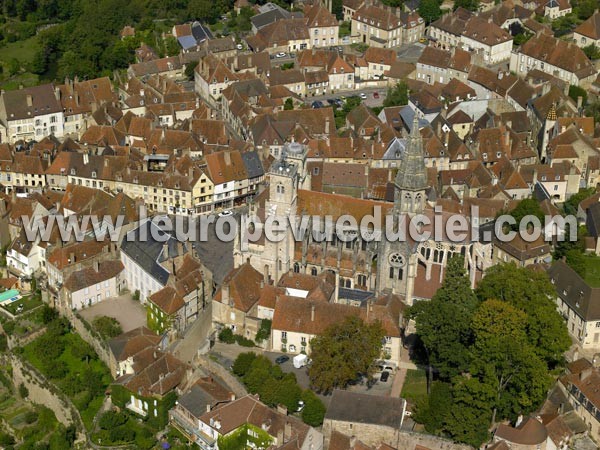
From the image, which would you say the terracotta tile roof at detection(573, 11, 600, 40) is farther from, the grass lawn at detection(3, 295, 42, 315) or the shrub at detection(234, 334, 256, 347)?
the grass lawn at detection(3, 295, 42, 315)

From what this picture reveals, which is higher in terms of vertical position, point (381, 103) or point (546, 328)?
point (381, 103)

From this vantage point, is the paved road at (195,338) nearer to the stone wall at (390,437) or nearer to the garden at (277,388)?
the garden at (277,388)

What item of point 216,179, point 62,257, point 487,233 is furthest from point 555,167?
point 62,257

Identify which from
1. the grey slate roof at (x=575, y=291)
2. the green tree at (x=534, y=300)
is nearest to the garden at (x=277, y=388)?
the green tree at (x=534, y=300)

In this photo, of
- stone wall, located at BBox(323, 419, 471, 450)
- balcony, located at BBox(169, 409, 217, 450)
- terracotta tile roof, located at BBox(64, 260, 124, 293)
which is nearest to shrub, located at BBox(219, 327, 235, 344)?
balcony, located at BBox(169, 409, 217, 450)

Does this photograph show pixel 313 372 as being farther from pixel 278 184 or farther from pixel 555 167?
pixel 555 167

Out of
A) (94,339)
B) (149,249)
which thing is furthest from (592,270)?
(94,339)

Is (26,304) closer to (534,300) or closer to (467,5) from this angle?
(534,300)
